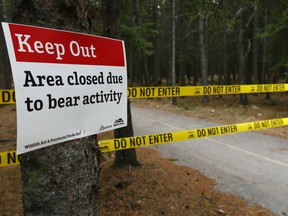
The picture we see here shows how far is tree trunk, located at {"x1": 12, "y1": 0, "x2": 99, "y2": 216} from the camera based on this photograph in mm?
1810

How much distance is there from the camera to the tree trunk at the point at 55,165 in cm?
181

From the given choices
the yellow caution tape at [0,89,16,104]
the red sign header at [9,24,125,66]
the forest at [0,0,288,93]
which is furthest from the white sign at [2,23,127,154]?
the yellow caution tape at [0,89,16,104]

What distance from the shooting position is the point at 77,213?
1.97m

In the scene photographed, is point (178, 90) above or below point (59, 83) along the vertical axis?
below

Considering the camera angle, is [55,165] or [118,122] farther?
[118,122]

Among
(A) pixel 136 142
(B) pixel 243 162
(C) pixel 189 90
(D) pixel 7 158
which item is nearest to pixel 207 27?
(B) pixel 243 162

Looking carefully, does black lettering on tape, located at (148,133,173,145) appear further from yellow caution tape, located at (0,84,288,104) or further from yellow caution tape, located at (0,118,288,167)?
yellow caution tape, located at (0,84,288,104)

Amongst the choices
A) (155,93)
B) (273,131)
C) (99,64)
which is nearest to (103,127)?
(99,64)

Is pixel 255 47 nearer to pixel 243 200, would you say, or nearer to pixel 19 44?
pixel 243 200

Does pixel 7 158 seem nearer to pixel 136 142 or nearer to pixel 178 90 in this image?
pixel 136 142

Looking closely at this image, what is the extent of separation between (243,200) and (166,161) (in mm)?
2719

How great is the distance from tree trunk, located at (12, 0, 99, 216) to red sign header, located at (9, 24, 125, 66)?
71mm

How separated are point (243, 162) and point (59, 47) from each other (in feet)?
25.5

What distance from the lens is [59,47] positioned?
1846mm
